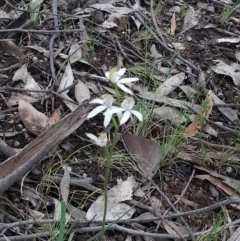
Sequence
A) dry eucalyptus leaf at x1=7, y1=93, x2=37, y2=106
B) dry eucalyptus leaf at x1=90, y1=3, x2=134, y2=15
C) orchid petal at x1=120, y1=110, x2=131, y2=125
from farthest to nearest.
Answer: dry eucalyptus leaf at x1=90, y1=3, x2=134, y2=15, dry eucalyptus leaf at x1=7, y1=93, x2=37, y2=106, orchid petal at x1=120, y1=110, x2=131, y2=125

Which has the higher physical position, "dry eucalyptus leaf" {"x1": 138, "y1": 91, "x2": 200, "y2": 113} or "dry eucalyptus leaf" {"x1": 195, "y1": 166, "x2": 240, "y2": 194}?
"dry eucalyptus leaf" {"x1": 138, "y1": 91, "x2": 200, "y2": 113}

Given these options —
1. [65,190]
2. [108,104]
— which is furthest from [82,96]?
[108,104]

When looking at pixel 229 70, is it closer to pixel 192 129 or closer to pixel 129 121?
pixel 192 129

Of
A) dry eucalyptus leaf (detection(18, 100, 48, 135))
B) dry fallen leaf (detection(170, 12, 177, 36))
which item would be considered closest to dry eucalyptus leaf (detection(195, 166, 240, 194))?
dry eucalyptus leaf (detection(18, 100, 48, 135))

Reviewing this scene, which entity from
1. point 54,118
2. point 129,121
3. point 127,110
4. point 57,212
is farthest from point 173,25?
point 127,110

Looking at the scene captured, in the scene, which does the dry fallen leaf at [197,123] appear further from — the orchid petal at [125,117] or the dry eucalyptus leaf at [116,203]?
the orchid petal at [125,117]

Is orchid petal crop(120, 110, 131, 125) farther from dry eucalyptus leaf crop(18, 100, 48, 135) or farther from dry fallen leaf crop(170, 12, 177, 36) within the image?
dry fallen leaf crop(170, 12, 177, 36)

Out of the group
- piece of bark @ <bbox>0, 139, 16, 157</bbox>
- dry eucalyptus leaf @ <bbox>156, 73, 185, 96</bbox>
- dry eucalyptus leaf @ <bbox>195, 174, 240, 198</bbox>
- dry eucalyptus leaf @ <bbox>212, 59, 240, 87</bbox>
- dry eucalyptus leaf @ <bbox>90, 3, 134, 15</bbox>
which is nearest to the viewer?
piece of bark @ <bbox>0, 139, 16, 157</bbox>
